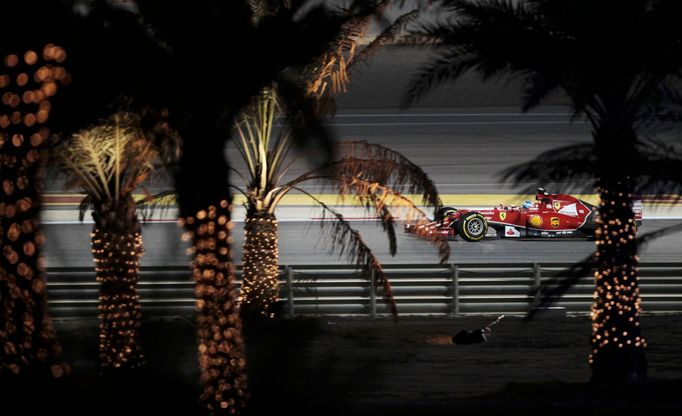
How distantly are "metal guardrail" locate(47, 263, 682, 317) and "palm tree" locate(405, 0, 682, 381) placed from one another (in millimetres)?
5335

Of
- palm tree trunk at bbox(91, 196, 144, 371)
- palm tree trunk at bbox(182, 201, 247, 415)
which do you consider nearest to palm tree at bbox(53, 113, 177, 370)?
palm tree trunk at bbox(91, 196, 144, 371)

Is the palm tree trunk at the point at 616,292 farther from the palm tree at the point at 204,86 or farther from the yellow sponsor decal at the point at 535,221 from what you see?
the yellow sponsor decal at the point at 535,221

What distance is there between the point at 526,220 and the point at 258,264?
30.7 ft

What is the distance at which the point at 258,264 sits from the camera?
1880cm

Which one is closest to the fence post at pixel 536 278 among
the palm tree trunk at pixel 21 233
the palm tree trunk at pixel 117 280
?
the palm tree trunk at pixel 117 280

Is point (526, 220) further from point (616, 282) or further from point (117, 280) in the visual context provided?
point (117, 280)

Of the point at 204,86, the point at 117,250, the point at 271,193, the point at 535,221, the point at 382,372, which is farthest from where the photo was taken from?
the point at 535,221

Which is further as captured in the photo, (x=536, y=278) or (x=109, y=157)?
(x=536, y=278)

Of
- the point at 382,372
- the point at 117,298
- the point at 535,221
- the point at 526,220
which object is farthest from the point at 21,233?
the point at 535,221

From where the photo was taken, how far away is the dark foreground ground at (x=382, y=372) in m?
12.9

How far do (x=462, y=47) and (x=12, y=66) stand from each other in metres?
6.13

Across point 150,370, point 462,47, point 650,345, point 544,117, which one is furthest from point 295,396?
point 544,117

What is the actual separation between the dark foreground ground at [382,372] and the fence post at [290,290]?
455mm

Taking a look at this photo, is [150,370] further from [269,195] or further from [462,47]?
[462,47]
